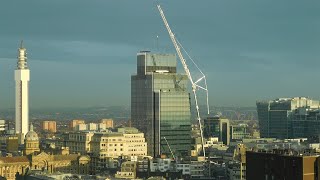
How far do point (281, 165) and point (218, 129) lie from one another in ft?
349

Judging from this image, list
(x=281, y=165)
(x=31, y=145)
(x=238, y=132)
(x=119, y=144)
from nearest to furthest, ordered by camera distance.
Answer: (x=281, y=165) < (x=31, y=145) < (x=119, y=144) < (x=238, y=132)

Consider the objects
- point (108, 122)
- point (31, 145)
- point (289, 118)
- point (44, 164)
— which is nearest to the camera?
point (44, 164)

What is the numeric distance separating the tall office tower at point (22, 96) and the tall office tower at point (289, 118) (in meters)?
46.2

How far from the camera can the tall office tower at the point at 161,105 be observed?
10106 centimetres

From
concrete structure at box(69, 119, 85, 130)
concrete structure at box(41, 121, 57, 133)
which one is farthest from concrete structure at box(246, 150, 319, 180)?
concrete structure at box(41, 121, 57, 133)

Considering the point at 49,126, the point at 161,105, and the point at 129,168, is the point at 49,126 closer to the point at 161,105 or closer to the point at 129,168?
the point at 161,105

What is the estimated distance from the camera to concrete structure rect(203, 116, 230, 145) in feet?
435

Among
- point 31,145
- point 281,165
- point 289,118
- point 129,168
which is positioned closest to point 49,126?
point 31,145

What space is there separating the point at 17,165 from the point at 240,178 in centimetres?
3224

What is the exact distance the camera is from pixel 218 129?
135625 mm

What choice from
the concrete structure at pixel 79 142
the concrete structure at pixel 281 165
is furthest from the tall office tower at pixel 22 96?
the concrete structure at pixel 281 165

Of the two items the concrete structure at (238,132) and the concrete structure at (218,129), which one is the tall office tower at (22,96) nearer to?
the concrete structure at (218,129)

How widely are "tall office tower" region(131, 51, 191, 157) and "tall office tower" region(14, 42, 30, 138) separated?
26.7 meters

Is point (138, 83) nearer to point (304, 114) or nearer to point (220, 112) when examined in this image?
point (220, 112)
